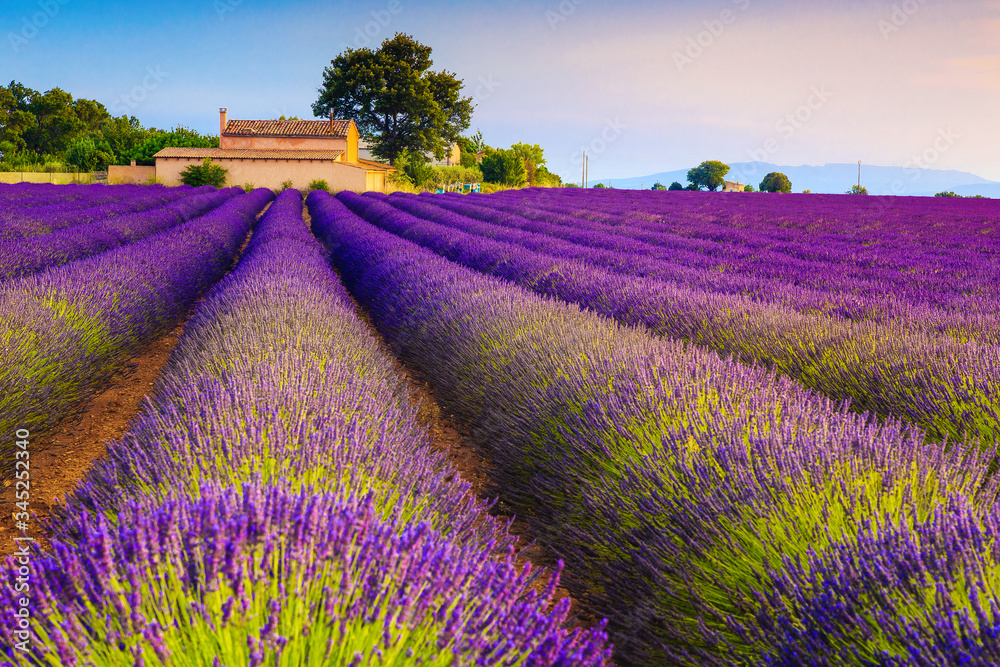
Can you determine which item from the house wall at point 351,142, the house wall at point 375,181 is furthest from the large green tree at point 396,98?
the house wall at point 375,181

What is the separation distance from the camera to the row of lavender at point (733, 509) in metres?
1.21

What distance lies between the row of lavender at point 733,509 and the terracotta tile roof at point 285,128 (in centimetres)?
4395

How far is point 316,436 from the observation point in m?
1.75

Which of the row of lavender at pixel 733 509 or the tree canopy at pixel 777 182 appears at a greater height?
the tree canopy at pixel 777 182

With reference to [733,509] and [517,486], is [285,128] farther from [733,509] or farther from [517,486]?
[733,509]

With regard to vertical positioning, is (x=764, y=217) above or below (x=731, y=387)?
above

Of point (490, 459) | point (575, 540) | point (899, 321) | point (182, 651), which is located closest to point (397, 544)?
point (182, 651)

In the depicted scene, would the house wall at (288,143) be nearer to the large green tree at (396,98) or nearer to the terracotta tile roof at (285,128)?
the terracotta tile roof at (285,128)

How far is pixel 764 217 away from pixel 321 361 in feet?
54.7

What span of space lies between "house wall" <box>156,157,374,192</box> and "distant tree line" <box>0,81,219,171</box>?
24.7ft

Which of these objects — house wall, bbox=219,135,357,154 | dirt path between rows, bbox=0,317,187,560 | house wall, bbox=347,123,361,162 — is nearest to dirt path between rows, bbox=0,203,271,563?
dirt path between rows, bbox=0,317,187,560

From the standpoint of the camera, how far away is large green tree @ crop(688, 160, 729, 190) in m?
101

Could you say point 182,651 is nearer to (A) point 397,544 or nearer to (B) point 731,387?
(A) point 397,544

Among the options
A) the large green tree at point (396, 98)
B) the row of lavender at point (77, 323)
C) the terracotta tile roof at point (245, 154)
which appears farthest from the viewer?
the large green tree at point (396, 98)
